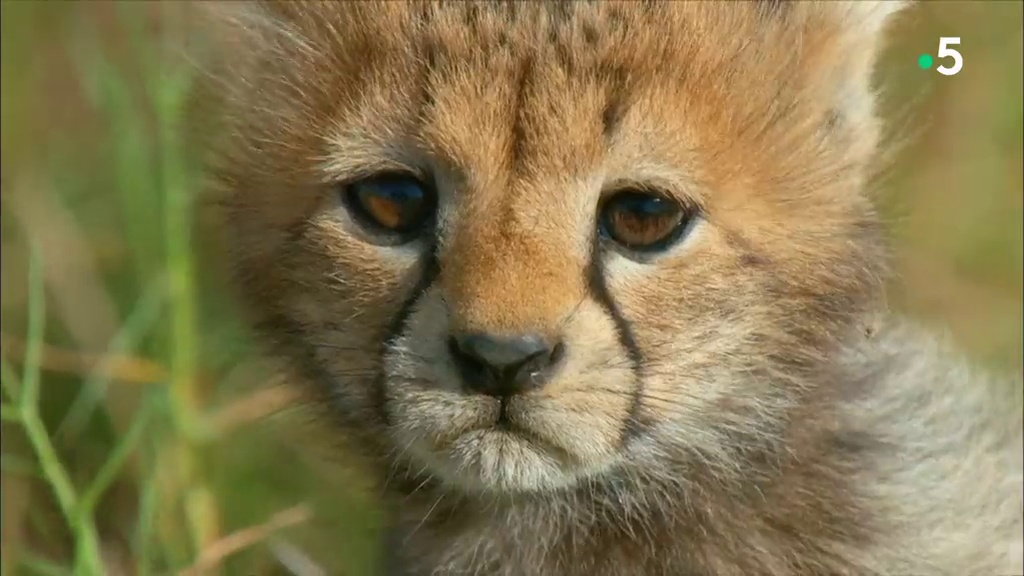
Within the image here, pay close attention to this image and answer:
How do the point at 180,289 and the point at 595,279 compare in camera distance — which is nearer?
the point at 595,279

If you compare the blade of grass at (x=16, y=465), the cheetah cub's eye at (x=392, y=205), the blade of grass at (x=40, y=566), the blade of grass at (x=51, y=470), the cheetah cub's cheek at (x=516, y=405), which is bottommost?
the blade of grass at (x=40, y=566)

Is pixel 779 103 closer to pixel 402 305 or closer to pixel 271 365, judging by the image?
pixel 402 305

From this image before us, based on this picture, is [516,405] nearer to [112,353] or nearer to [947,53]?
[947,53]

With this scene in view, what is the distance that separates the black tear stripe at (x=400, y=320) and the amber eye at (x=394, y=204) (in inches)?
2.0

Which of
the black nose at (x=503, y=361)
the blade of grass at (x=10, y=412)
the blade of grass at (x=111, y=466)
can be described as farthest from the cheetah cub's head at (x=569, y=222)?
the blade of grass at (x=10, y=412)

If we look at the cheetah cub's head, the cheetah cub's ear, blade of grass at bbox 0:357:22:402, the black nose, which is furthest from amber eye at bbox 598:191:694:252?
blade of grass at bbox 0:357:22:402

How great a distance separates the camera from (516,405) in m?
1.38

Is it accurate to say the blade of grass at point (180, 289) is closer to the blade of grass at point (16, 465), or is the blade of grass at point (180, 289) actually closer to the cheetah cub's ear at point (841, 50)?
the blade of grass at point (16, 465)

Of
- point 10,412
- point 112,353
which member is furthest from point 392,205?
point 112,353

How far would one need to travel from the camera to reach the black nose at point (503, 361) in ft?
4.37

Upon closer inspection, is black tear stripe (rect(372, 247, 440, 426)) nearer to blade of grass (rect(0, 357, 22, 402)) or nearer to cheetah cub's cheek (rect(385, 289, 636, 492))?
cheetah cub's cheek (rect(385, 289, 636, 492))

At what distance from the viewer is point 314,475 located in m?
2.30

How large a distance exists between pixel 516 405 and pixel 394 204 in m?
0.26

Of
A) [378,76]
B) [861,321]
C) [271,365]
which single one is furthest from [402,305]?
[861,321]
